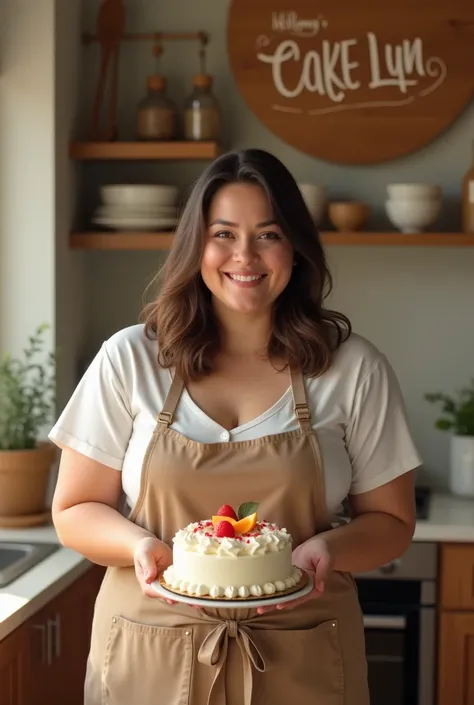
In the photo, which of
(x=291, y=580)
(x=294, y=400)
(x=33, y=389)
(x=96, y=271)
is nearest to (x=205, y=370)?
(x=294, y=400)

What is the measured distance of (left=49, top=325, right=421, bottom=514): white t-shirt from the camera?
1.84 metres

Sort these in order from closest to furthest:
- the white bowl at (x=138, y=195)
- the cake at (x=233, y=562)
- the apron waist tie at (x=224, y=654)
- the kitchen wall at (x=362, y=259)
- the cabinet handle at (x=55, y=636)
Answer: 1. the cake at (x=233, y=562)
2. the apron waist tie at (x=224, y=654)
3. the cabinet handle at (x=55, y=636)
4. the white bowl at (x=138, y=195)
5. the kitchen wall at (x=362, y=259)

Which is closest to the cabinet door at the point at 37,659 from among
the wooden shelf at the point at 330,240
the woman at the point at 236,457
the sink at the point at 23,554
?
the sink at the point at 23,554

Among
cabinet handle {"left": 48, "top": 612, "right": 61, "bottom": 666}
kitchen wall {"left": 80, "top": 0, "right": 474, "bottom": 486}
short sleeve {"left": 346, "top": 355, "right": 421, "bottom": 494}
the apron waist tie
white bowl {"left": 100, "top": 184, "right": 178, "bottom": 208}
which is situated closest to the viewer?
the apron waist tie

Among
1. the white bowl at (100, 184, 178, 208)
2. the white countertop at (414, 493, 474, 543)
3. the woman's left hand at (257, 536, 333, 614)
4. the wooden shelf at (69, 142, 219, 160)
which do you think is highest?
the wooden shelf at (69, 142, 219, 160)

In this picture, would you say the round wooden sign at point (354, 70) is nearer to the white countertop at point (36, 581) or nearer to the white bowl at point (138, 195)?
the white bowl at point (138, 195)

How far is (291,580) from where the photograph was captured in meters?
1.67

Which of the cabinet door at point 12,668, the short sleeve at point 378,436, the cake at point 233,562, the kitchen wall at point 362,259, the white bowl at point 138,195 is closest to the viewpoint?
the cake at point 233,562

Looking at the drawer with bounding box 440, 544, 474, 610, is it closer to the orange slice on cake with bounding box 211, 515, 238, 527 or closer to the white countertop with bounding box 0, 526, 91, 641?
the white countertop with bounding box 0, 526, 91, 641

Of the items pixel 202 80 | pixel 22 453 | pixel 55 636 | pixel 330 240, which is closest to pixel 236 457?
pixel 55 636

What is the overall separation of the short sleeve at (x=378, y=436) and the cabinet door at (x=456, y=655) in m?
1.14

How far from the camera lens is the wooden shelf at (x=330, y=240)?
3.08 meters

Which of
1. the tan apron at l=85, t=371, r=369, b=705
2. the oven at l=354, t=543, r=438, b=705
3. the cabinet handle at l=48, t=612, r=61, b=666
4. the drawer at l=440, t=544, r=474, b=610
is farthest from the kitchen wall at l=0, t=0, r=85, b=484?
the tan apron at l=85, t=371, r=369, b=705

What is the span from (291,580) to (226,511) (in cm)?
15
